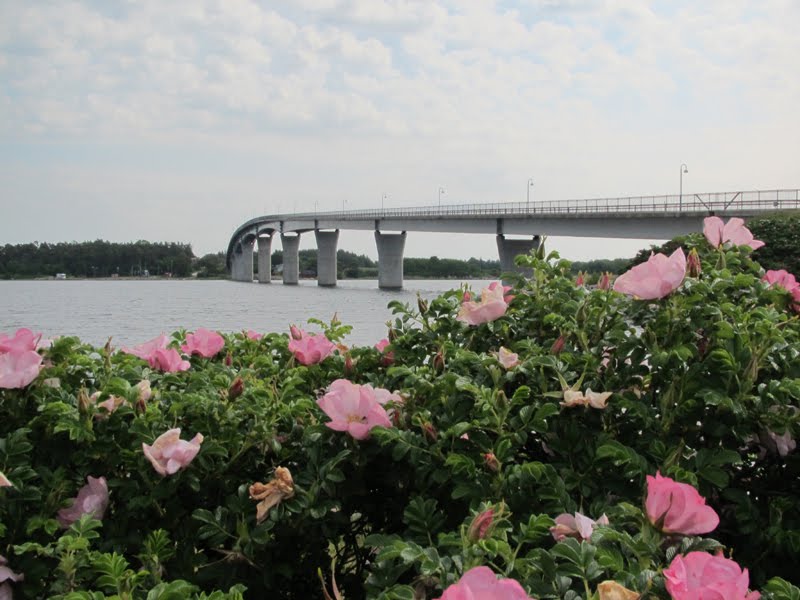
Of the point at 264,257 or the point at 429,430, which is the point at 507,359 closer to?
the point at 429,430

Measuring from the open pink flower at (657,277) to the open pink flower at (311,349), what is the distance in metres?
1.24

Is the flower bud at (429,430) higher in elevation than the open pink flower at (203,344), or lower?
lower

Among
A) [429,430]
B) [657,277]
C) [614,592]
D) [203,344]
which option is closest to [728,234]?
[657,277]

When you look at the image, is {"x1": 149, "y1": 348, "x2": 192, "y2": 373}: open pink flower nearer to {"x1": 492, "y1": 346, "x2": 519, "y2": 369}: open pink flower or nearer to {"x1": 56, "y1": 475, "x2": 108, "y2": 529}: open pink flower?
{"x1": 56, "y1": 475, "x2": 108, "y2": 529}: open pink flower

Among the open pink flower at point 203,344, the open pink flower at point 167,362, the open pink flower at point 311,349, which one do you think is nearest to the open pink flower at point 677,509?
the open pink flower at point 311,349

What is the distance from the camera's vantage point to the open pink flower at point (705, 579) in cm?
126

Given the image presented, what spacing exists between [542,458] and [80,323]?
30846 mm

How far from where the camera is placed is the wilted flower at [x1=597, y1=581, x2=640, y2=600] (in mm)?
1282

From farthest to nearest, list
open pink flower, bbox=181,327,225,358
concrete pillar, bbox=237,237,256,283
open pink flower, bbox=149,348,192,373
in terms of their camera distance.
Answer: concrete pillar, bbox=237,237,256,283
open pink flower, bbox=181,327,225,358
open pink flower, bbox=149,348,192,373

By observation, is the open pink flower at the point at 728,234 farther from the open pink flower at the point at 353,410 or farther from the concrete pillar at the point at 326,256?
the concrete pillar at the point at 326,256

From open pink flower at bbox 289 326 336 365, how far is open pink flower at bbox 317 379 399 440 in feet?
2.71

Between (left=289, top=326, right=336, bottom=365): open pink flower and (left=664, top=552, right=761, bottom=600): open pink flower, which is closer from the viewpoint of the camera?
(left=664, top=552, right=761, bottom=600): open pink flower

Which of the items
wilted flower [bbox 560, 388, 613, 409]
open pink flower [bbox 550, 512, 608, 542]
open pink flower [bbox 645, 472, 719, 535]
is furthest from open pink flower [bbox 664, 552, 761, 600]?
wilted flower [bbox 560, 388, 613, 409]

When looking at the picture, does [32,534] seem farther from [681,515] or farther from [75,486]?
[681,515]
